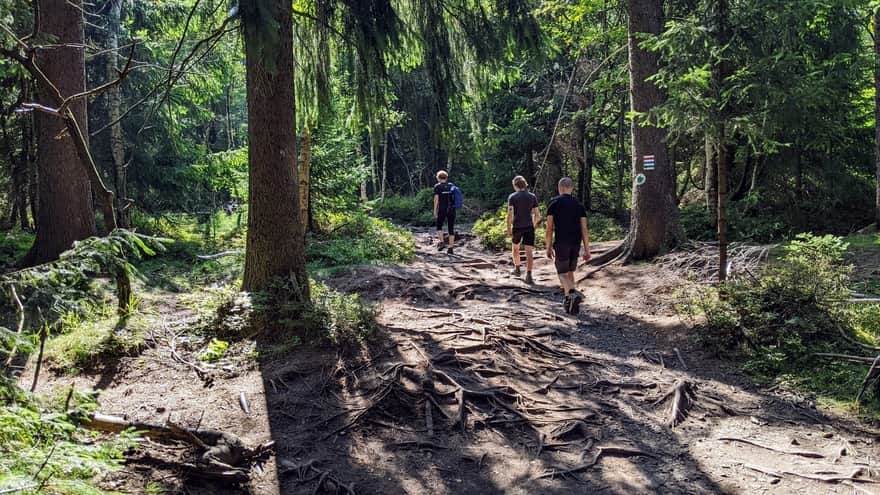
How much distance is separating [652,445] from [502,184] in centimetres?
2063

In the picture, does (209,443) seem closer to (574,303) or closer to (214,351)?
(214,351)

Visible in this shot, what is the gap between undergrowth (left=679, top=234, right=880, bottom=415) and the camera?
6.43 meters

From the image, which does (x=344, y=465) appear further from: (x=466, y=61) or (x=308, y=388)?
(x=466, y=61)

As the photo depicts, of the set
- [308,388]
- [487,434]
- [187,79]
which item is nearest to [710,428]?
[487,434]

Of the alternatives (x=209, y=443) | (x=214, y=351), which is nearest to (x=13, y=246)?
(x=214, y=351)

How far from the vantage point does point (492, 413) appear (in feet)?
18.5

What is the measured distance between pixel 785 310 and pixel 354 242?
10.7 meters

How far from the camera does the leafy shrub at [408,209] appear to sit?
28328 mm

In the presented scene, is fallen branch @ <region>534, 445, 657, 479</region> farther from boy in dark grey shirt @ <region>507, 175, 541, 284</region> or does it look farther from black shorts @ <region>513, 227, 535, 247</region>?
black shorts @ <region>513, 227, 535, 247</region>

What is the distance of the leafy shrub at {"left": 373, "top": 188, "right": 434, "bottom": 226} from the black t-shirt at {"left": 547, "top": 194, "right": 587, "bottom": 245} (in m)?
18.7

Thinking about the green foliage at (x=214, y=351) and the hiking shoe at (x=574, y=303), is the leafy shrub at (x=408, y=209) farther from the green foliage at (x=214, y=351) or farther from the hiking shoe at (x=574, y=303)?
the green foliage at (x=214, y=351)

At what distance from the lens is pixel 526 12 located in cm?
885

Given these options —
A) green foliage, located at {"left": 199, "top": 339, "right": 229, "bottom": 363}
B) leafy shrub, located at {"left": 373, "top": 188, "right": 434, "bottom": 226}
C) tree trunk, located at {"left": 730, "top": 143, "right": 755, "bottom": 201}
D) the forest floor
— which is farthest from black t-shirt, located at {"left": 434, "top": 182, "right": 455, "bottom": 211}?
leafy shrub, located at {"left": 373, "top": 188, "right": 434, "bottom": 226}

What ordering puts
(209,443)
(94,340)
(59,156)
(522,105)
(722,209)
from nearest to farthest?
(209,443) → (94,340) → (722,209) → (59,156) → (522,105)
